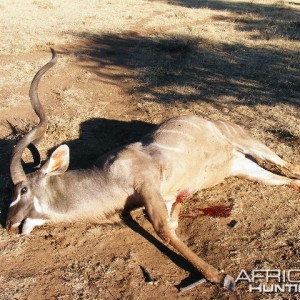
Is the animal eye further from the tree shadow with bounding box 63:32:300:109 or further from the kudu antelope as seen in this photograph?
the tree shadow with bounding box 63:32:300:109

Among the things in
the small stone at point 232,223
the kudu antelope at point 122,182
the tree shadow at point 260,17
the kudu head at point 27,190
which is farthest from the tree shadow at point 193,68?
the kudu head at point 27,190

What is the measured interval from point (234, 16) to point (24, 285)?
11.7 meters

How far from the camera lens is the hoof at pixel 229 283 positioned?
12.3 ft

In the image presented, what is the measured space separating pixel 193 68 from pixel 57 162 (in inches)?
190

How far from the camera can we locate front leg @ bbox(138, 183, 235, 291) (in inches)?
151

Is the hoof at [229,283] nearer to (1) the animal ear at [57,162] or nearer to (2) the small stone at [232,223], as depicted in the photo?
(2) the small stone at [232,223]

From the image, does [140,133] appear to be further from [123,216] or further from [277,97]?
[277,97]

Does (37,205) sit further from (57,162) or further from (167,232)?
(167,232)

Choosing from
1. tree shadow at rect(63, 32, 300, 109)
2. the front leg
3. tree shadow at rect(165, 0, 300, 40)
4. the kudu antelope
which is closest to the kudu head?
the kudu antelope

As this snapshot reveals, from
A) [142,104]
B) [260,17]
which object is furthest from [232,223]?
[260,17]

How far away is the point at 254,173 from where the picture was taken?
→ 532 centimetres

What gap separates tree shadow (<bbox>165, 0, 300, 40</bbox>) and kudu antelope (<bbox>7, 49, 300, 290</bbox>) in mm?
6850

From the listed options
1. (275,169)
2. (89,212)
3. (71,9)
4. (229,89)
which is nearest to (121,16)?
(71,9)

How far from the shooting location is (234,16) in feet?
45.5
